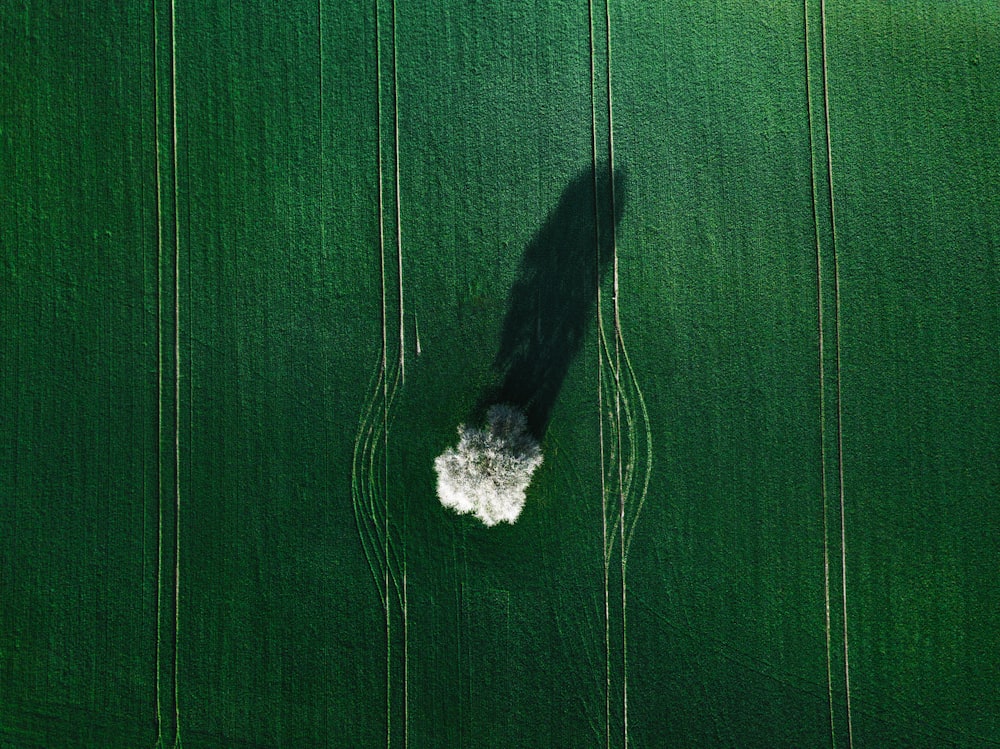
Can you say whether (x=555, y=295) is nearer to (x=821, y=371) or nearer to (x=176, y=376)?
(x=821, y=371)

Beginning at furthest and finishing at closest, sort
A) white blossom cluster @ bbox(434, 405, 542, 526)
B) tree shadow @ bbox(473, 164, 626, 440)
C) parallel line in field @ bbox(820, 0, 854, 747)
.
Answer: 1. tree shadow @ bbox(473, 164, 626, 440)
2. parallel line in field @ bbox(820, 0, 854, 747)
3. white blossom cluster @ bbox(434, 405, 542, 526)

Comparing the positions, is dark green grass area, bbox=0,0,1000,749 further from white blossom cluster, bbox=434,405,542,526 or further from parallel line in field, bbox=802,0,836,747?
white blossom cluster, bbox=434,405,542,526

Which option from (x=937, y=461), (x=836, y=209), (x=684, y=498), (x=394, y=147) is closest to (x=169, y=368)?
A: (x=394, y=147)

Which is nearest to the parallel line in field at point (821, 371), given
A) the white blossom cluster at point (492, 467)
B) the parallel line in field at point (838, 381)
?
the parallel line in field at point (838, 381)

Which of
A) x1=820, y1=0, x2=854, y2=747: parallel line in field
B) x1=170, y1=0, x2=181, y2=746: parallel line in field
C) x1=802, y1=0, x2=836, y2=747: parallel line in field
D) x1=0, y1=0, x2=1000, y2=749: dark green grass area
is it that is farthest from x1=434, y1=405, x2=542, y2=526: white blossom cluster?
x1=820, y1=0, x2=854, y2=747: parallel line in field

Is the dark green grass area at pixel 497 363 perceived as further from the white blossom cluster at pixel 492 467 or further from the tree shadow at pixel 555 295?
the white blossom cluster at pixel 492 467

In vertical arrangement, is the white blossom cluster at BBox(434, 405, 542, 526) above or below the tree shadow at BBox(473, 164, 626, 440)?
below

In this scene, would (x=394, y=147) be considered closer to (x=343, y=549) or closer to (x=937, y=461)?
(x=343, y=549)

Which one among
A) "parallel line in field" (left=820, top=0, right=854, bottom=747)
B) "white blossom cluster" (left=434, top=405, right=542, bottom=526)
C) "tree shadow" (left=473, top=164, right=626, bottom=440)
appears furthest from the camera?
"tree shadow" (left=473, top=164, right=626, bottom=440)
